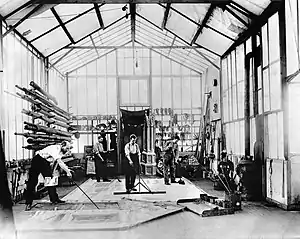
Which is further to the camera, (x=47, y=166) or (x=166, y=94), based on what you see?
(x=166, y=94)

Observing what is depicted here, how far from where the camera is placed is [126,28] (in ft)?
20.0

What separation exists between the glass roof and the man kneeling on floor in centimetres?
105

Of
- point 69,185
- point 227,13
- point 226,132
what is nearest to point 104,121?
point 69,185

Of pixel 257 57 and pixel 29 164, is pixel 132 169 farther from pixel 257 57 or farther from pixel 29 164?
pixel 257 57

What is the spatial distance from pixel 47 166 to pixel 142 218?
1394 mm

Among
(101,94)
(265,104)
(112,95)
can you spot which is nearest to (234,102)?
(265,104)

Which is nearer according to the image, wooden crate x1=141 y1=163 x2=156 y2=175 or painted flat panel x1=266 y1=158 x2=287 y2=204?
painted flat panel x1=266 y1=158 x2=287 y2=204

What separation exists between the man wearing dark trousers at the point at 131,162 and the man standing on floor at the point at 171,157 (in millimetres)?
452

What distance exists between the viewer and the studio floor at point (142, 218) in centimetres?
483

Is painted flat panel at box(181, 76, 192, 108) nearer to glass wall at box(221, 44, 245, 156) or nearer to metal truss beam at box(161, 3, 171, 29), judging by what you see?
metal truss beam at box(161, 3, 171, 29)

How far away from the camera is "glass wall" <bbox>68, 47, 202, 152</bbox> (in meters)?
5.97

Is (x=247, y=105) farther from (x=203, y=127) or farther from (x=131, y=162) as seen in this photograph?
(x=131, y=162)

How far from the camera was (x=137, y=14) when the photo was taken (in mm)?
6000

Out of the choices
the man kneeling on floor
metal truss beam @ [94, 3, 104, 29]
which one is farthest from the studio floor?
metal truss beam @ [94, 3, 104, 29]
